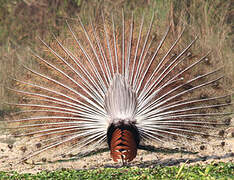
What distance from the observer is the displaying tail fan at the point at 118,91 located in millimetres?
5930

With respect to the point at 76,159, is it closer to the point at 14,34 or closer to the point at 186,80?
the point at 186,80

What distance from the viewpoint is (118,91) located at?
587cm

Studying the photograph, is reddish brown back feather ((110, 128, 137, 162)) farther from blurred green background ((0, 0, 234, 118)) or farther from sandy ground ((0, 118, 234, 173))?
blurred green background ((0, 0, 234, 118))

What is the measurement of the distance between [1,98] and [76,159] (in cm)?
256

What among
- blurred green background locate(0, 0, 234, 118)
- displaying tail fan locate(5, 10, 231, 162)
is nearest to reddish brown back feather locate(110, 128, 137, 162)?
displaying tail fan locate(5, 10, 231, 162)

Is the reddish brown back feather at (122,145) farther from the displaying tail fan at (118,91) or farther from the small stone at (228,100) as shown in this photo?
the small stone at (228,100)

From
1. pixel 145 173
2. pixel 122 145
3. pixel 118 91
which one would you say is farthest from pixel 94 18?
pixel 145 173

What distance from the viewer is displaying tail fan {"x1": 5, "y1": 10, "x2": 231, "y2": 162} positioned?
19.5ft

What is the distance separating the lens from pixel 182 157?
6.88m

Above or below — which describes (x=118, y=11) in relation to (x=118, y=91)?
above

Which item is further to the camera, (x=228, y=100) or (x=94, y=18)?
(x=228, y=100)

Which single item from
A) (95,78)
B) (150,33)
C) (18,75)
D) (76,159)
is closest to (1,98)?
(18,75)

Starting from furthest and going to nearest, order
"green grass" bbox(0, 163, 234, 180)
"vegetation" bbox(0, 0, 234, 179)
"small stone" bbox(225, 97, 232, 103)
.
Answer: "small stone" bbox(225, 97, 232, 103)
"vegetation" bbox(0, 0, 234, 179)
"green grass" bbox(0, 163, 234, 180)

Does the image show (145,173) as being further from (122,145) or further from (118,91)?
(118,91)
